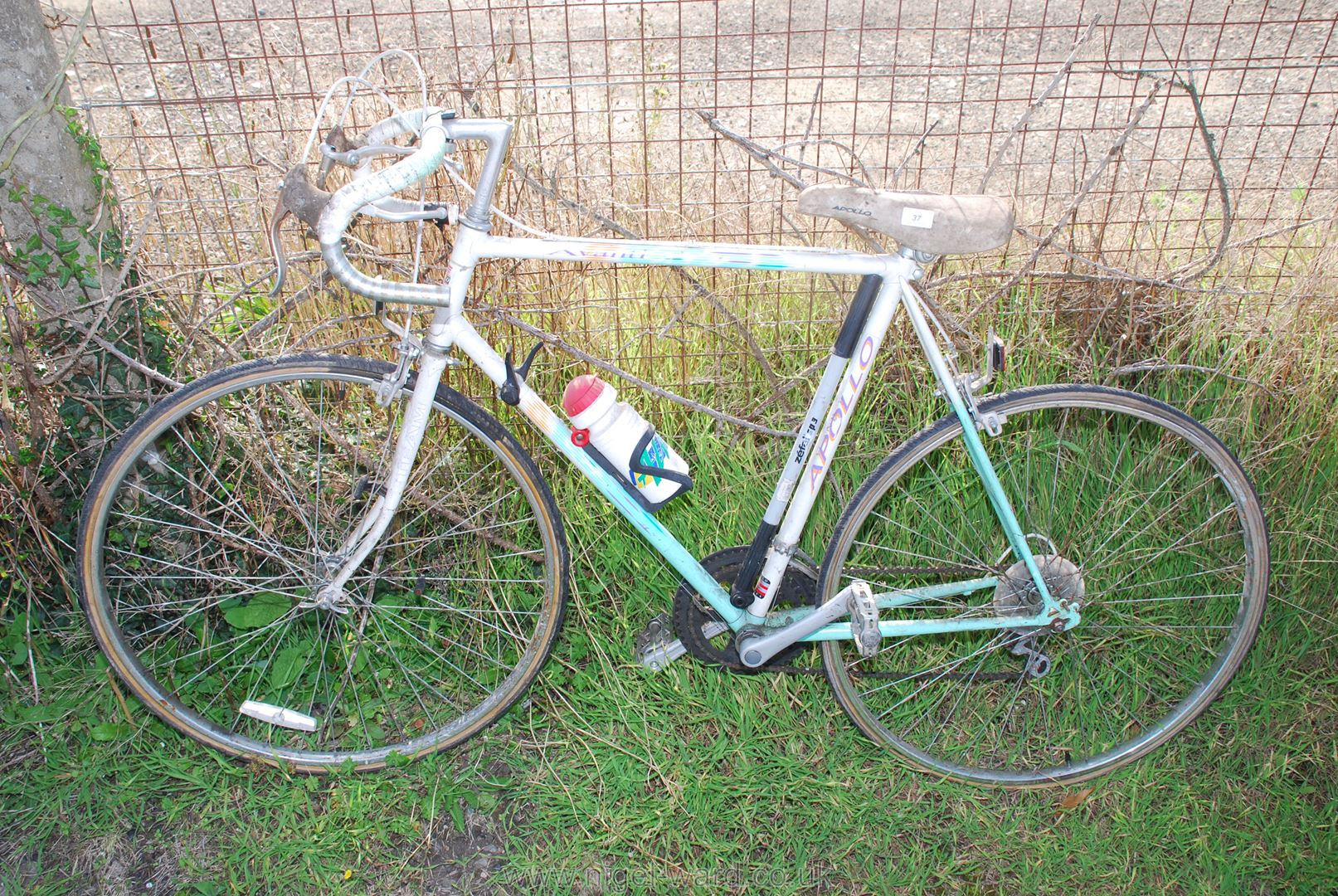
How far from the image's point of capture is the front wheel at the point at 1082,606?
284cm

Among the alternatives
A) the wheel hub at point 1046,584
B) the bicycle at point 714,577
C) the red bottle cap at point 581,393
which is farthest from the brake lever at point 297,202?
the wheel hub at point 1046,584

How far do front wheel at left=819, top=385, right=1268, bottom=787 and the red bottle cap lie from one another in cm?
100

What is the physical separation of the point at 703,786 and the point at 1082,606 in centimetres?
129

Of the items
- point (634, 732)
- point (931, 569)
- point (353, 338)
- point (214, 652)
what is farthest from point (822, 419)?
point (214, 652)

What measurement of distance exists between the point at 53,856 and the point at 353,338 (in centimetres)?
178

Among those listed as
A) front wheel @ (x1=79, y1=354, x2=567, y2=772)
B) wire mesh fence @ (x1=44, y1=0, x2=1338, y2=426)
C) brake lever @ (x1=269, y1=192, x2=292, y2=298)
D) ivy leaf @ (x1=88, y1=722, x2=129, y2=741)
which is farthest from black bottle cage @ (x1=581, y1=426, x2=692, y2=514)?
ivy leaf @ (x1=88, y1=722, x2=129, y2=741)

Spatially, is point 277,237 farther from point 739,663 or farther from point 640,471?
point 739,663

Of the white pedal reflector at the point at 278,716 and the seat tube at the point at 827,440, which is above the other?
the seat tube at the point at 827,440

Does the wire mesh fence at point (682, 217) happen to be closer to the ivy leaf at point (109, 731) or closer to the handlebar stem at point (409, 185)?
the handlebar stem at point (409, 185)

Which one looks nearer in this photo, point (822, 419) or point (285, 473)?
point (822, 419)

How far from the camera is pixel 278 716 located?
2840 mm

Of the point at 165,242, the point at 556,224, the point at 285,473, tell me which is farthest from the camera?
the point at 556,224

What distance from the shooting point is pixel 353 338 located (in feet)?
9.81

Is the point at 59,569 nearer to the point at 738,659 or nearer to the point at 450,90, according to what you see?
the point at 450,90
